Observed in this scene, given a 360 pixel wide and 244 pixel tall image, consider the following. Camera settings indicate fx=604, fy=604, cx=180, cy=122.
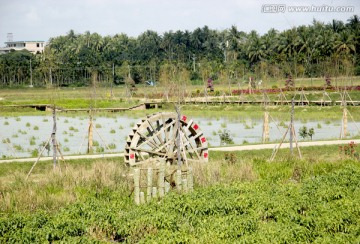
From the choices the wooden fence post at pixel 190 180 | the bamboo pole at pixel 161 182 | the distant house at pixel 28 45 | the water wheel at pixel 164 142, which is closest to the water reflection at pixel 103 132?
the water wheel at pixel 164 142

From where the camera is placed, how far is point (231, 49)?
9119 cm

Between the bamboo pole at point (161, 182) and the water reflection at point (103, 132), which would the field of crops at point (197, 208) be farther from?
the water reflection at point (103, 132)

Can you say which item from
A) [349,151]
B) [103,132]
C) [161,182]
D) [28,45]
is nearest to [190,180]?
[161,182]

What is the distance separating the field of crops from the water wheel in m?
2.02

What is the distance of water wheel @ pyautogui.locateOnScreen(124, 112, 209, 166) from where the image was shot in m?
20.9

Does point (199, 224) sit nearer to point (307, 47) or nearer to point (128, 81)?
point (128, 81)

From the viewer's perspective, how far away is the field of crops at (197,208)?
11844 mm

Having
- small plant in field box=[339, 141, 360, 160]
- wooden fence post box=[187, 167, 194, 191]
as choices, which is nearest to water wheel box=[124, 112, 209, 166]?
wooden fence post box=[187, 167, 194, 191]

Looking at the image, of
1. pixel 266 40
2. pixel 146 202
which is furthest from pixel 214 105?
pixel 146 202

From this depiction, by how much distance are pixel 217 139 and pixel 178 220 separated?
18300 mm

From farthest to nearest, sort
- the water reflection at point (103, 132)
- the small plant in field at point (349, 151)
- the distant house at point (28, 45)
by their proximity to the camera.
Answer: the distant house at point (28, 45) < the water reflection at point (103, 132) < the small plant in field at point (349, 151)

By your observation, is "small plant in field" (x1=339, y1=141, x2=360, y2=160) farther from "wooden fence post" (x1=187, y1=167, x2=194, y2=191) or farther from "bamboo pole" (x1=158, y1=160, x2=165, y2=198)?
"bamboo pole" (x1=158, y1=160, x2=165, y2=198)

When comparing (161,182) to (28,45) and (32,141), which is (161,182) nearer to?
(32,141)

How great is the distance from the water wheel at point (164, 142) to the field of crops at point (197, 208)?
6.62 ft
